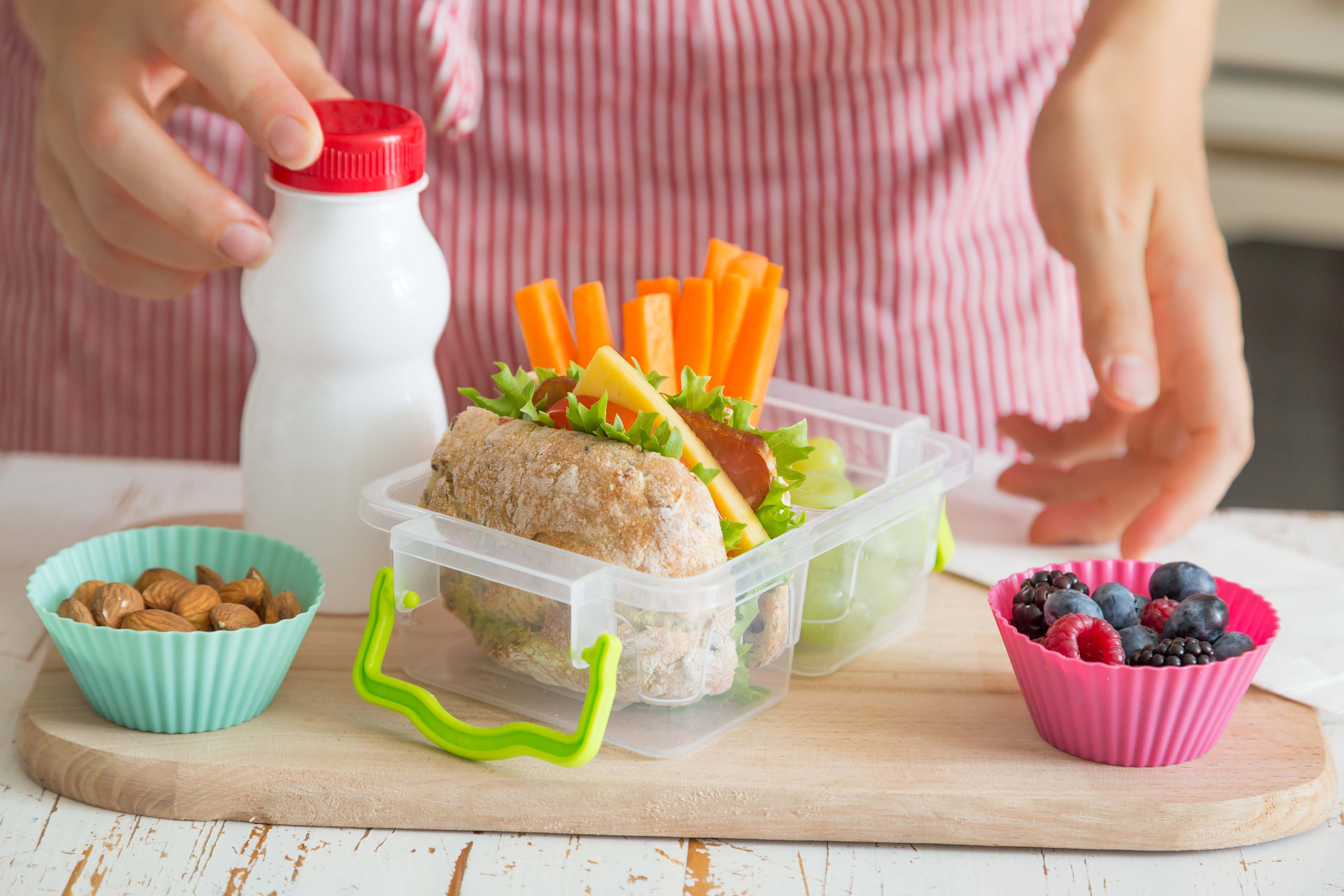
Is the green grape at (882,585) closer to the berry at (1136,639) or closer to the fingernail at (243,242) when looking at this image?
the berry at (1136,639)

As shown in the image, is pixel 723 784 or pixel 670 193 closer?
pixel 723 784

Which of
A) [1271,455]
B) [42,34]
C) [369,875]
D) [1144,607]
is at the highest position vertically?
[42,34]

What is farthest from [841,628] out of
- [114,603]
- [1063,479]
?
[114,603]

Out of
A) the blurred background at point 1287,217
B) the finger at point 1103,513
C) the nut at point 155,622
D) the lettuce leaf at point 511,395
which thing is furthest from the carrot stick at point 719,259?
the blurred background at point 1287,217

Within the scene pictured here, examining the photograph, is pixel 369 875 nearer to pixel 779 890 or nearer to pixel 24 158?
pixel 779 890

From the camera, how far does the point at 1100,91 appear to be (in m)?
1.32

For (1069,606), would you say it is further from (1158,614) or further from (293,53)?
(293,53)

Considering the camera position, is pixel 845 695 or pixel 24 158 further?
pixel 24 158

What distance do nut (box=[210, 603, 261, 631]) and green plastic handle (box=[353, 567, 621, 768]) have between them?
9 centimetres

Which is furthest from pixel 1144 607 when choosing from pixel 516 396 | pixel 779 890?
pixel 516 396

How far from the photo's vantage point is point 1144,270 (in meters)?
1.29

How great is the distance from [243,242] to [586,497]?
0.36 metres

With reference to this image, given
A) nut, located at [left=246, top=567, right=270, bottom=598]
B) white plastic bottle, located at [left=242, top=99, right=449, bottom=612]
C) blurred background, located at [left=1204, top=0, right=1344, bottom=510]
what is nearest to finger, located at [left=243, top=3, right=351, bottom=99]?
white plastic bottle, located at [left=242, top=99, right=449, bottom=612]

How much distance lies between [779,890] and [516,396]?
43cm
